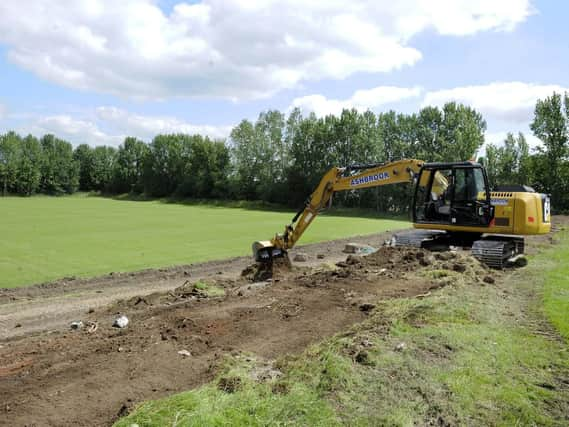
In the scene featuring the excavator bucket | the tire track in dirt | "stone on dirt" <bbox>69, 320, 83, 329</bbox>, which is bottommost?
the tire track in dirt

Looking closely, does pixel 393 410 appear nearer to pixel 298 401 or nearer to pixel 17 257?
pixel 298 401

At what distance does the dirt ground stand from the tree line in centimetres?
3976

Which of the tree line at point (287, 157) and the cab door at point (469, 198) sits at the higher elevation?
the tree line at point (287, 157)

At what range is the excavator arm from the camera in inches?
521

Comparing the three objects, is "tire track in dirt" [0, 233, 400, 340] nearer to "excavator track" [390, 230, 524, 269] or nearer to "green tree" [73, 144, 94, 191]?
"excavator track" [390, 230, 524, 269]

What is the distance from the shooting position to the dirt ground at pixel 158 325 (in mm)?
5188

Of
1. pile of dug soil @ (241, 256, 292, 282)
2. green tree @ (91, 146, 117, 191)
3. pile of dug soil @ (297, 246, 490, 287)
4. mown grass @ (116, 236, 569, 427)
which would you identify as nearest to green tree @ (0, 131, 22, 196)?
green tree @ (91, 146, 117, 191)

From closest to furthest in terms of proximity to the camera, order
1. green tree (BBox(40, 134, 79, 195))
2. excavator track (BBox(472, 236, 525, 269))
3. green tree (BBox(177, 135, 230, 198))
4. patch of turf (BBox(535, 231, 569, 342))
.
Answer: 1. patch of turf (BBox(535, 231, 569, 342))
2. excavator track (BBox(472, 236, 525, 269))
3. green tree (BBox(177, 135, 230, 198))
4. green tree (BBox(40, 134, 79, 195))

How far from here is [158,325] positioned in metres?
7.70

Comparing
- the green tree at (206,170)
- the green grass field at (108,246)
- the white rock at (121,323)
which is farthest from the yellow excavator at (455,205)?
the green tree at (206,170)

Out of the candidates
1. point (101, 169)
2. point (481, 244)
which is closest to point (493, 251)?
point (481, 244)

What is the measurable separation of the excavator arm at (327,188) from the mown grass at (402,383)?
555 cm

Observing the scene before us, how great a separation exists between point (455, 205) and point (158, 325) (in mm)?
10303

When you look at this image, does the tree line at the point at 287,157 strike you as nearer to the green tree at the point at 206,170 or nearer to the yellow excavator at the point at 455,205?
the green tree at the point at 206,170
